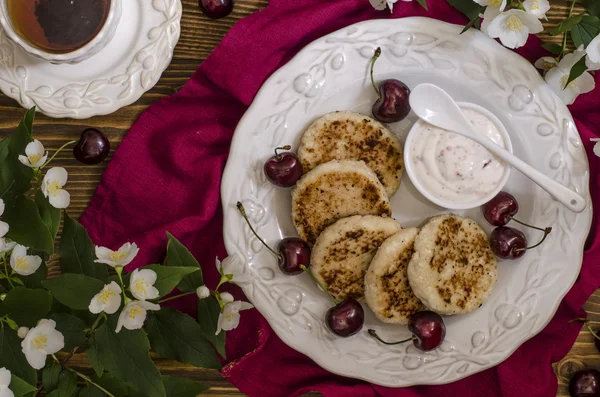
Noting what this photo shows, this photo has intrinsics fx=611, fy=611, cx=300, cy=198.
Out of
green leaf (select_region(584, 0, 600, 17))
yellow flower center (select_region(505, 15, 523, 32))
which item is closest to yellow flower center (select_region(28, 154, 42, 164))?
yellow flower center (select_region(505, 15, 523, 32))

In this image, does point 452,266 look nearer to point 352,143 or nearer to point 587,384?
point 352,143

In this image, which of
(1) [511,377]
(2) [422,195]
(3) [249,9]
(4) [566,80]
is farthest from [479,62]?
(1) [511,377]

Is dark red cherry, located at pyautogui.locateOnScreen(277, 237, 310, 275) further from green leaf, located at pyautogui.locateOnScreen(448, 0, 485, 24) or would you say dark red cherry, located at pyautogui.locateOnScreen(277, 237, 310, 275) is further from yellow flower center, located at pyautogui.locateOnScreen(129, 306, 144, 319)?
green leaf, located at pyautogui.locateOnScreen(448, 0, 485, 24)

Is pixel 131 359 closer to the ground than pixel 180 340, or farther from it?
Result: farther from it

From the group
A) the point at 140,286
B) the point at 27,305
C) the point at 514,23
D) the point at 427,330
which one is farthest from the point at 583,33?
the point at 27,305

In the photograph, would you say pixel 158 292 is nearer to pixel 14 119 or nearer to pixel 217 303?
pixel 217 303

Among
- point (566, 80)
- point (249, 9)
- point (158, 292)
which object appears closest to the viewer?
point (158, 292)
